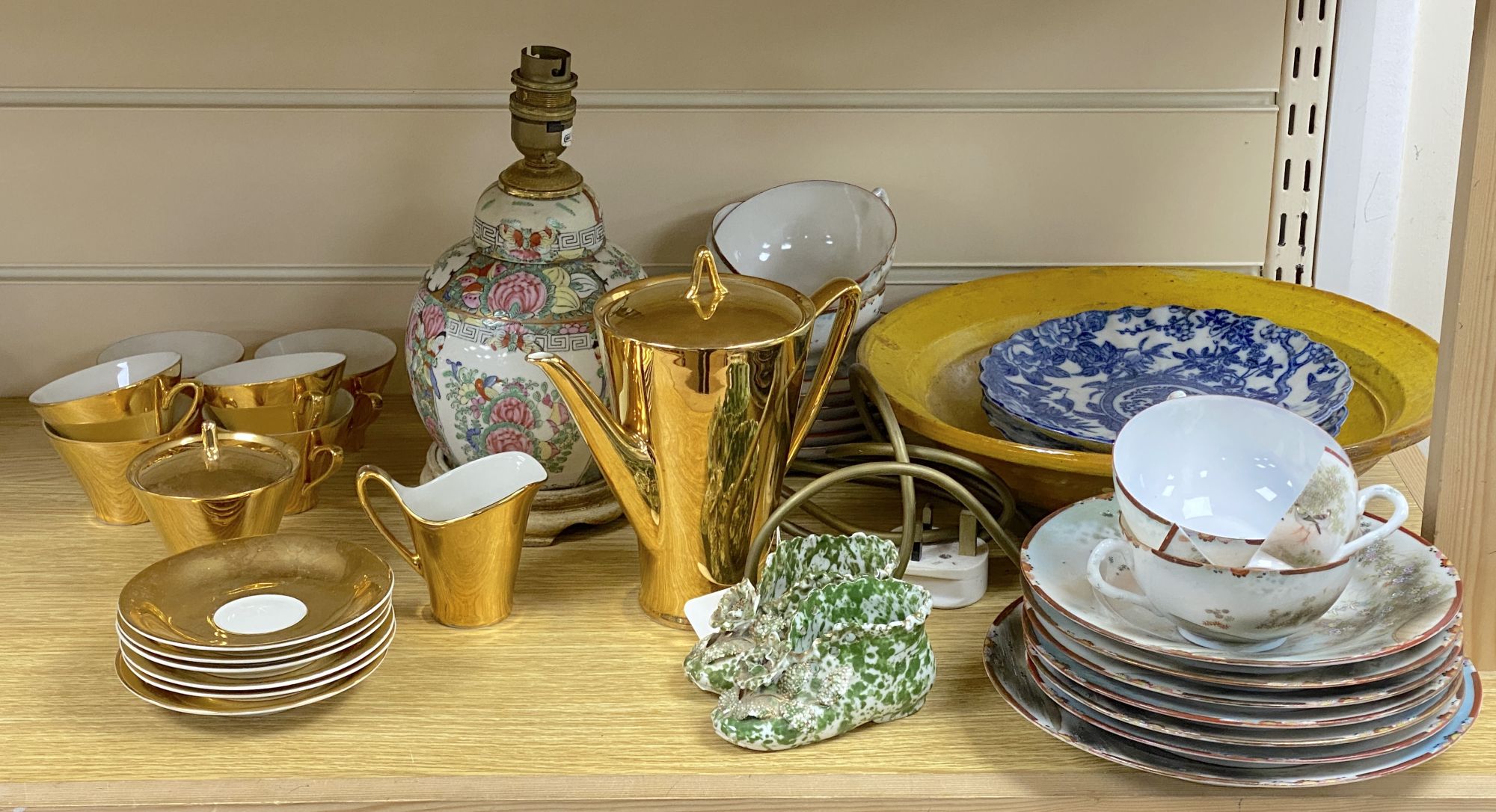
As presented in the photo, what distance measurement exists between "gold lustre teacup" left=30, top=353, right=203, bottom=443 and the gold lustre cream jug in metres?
0.35

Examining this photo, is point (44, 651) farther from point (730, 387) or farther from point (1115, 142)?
point (1115, 142)

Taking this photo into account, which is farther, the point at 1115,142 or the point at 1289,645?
the point at 1115,142

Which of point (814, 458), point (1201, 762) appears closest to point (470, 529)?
point (814, 458)

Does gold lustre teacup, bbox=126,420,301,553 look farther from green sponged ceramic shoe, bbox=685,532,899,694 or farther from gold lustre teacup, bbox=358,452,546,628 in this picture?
green sponged ceramic shoe, bbox=685,532,899,694

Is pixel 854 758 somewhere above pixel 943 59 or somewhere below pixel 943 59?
below

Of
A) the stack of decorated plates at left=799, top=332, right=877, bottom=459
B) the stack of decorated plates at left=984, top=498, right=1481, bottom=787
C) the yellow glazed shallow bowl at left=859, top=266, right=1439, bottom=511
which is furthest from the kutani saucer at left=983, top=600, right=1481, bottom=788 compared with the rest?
the stack of decorated plates at left=799, top=332, right=877, bottom=459

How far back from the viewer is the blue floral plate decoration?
875mm

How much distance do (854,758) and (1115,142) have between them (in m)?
0.60

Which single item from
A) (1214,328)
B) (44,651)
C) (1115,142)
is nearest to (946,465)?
(1214,328)

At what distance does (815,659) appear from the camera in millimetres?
713

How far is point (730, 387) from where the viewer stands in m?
0.76

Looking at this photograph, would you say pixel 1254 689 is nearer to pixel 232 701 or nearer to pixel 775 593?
pixel 775 593

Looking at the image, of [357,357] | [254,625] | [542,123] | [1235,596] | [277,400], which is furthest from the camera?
[357,357]

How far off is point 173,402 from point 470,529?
0.31 metres
